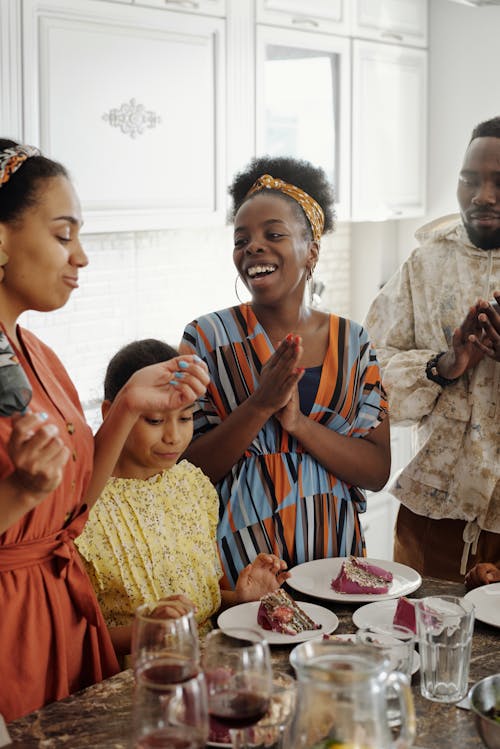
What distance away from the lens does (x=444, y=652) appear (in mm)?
1500

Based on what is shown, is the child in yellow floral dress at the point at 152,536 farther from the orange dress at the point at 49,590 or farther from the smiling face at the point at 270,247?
the smiling face at the point at 270,247

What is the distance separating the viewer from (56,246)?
1.59m

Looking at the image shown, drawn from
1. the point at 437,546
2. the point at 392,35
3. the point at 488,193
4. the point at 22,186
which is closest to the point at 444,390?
the point at 437,546

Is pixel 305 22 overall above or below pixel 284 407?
above

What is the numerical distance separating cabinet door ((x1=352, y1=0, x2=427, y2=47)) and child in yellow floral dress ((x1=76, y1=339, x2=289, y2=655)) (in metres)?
3.06

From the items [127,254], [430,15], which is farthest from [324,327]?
[430,15]

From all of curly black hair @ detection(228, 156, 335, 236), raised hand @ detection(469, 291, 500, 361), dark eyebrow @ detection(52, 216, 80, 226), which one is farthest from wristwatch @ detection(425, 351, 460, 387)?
Result: dark eyebrow @ detection(52, 216, 80, 226)

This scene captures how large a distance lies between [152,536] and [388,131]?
11.3ft

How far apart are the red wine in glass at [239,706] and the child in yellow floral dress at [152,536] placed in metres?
0.66

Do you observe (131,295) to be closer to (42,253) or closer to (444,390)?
(444,390)

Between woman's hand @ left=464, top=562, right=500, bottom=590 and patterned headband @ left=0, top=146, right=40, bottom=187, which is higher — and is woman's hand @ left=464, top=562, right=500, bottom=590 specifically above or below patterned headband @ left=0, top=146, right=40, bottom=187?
below

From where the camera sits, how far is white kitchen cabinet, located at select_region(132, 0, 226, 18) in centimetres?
349

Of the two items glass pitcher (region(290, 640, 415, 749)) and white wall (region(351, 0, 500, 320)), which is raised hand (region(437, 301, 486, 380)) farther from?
white wall (region(351, 0, 500, 320))

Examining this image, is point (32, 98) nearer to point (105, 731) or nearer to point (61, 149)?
point (61, 149)
